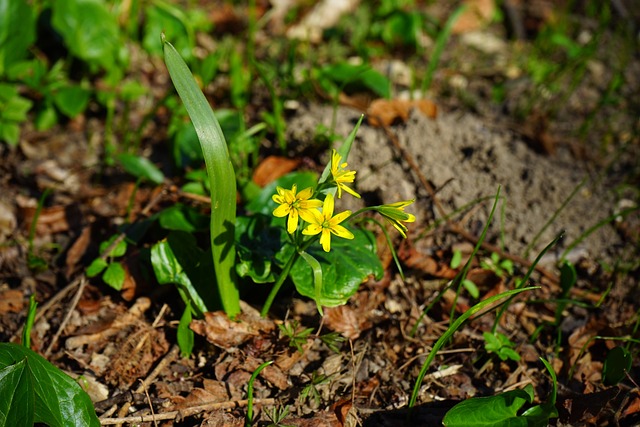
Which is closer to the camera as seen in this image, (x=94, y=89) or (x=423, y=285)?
(x=423, y=285)

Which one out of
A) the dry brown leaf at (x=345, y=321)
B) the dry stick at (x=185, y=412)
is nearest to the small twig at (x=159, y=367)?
the dry stick at (x=185, y=412)

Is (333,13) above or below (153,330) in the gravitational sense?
above

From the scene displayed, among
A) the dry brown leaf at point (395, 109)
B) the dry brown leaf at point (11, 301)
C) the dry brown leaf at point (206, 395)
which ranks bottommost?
the dry brown leaf at point (206, 395)

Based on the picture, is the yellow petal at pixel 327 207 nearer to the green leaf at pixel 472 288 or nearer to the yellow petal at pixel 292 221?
the yellow petal at pixel 292 221

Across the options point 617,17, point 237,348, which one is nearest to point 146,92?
point 237,348

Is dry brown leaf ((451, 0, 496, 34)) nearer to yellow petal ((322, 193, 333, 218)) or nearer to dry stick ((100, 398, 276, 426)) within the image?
yellow petal ((322, 193, 333, 218))

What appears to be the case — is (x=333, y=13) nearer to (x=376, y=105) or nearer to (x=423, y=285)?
(x=376, y=105)

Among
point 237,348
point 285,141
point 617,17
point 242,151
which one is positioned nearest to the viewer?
point 237,348

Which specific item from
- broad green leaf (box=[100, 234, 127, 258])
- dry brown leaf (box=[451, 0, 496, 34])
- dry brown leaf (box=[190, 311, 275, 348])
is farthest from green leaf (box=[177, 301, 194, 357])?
dry brown leaf (box=[451, 0, 496, 34])
